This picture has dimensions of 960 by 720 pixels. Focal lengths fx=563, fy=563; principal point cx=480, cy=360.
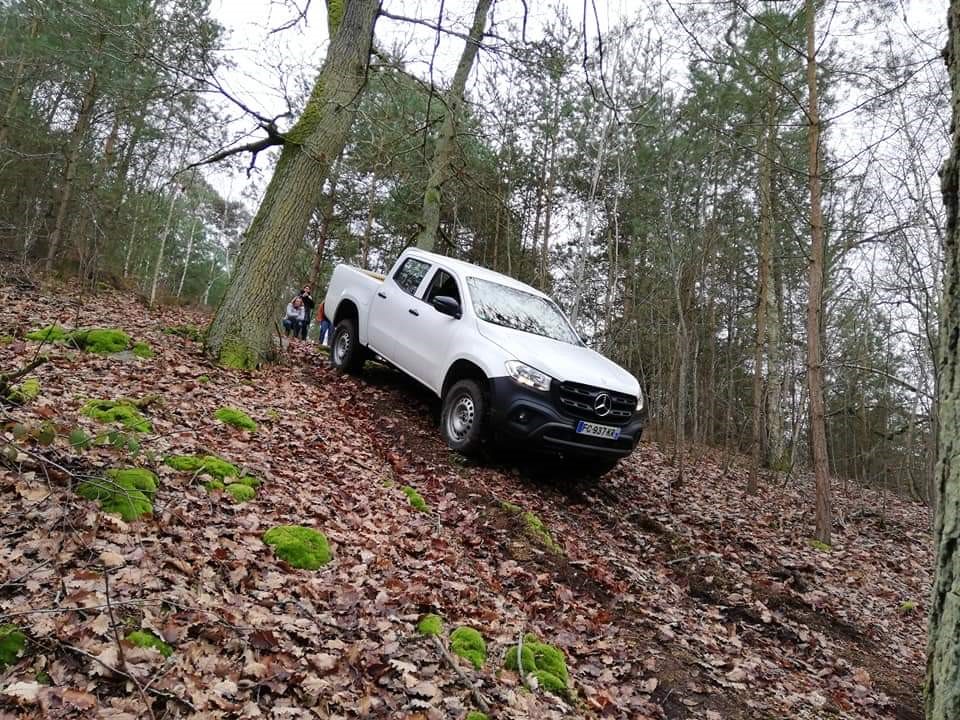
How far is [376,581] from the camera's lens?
3688 mm

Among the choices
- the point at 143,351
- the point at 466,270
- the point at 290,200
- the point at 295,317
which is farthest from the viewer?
the point at 295,317

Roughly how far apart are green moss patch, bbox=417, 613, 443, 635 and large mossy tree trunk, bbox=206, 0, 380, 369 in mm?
5197

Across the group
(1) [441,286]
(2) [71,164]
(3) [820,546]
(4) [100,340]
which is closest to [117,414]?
(4) [100,340]

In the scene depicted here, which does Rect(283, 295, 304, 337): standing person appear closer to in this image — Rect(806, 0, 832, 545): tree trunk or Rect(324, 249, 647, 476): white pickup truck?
Rect(324, 249, 647, 476): white pickup truck

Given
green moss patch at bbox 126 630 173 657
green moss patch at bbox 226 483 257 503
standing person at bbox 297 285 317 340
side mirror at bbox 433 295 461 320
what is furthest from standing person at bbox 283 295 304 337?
green moss patch at bbox 126 630 173 657

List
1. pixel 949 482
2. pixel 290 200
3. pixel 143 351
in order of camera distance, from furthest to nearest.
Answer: pixel 290 200, pixel 143 351, pixel 949 482

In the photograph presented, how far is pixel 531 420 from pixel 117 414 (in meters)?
3.71

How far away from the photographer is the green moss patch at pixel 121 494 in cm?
330

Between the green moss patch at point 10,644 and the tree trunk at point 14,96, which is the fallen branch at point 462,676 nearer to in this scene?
the green moss patch at point 10,644

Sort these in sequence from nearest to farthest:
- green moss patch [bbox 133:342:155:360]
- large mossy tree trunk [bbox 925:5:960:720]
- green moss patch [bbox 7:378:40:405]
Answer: large mossy tree trunk [bbox 925:5:960:720]
green moss patch [bbox 7:378:40:405]
green moss patch [bbox 133:342:155:360]

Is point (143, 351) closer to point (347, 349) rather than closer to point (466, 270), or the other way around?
point (347, 349)

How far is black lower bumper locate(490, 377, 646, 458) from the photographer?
584 centimetres

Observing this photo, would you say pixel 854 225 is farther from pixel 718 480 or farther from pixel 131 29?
pixel 131 29

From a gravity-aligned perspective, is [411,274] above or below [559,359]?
above
